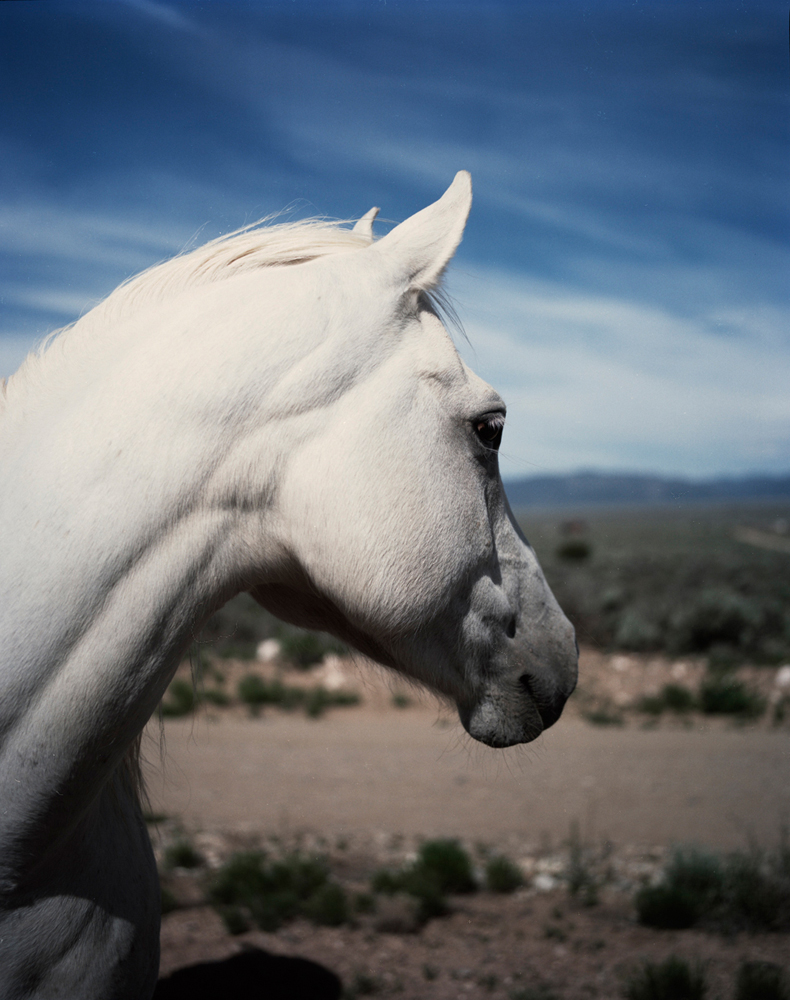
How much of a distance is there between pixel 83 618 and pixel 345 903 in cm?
374

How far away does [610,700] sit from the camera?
10.5m

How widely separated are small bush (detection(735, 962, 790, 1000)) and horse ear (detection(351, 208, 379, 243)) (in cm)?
373

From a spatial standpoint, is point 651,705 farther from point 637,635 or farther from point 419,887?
point 419,887

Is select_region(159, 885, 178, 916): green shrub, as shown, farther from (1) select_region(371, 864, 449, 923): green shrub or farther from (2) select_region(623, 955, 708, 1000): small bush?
(2) select_region(623, 955, 708, 1000): small bush

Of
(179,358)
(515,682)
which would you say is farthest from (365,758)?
(179,358)

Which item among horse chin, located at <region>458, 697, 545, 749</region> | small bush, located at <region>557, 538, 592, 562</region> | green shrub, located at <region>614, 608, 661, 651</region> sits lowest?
horse chin, located at <region>458, 697, 545, 749</region>

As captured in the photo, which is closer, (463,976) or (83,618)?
(83,618)

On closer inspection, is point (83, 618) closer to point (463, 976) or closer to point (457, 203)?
point (457, 203)

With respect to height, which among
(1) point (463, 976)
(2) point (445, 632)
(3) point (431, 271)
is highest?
(3) point (431, 271)

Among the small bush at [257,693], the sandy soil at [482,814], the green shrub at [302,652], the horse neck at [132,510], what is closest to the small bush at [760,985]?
the sandy soil at [482,814]

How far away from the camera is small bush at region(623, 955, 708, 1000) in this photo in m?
3.27

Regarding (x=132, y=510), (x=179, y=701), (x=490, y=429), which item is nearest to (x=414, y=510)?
(x=490, y=429)

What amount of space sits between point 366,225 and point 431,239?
1.16 ft

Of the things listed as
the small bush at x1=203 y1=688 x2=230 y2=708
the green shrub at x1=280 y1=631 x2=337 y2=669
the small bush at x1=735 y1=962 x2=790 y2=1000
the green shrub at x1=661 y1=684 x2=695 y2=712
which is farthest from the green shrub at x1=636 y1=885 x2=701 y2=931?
the green shrub at x1=280 y1=631 x2=337 y2=669
